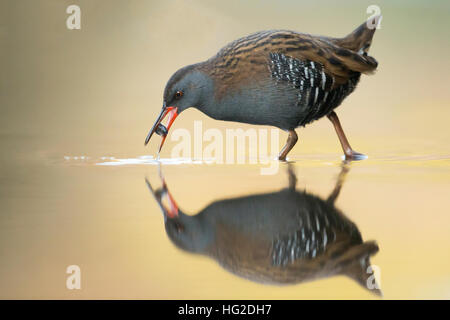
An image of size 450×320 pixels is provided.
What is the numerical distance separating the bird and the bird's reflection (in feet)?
4.63

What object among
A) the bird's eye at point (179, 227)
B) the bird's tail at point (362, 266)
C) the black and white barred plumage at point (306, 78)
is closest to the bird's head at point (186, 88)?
the black and white barred plumage at point (306, 78)

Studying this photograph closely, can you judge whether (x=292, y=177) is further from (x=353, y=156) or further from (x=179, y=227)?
(x=179, y=227)

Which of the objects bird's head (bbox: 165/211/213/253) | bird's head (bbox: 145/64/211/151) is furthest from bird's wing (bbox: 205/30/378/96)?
bird's head (bbox: 165/211/213/253)

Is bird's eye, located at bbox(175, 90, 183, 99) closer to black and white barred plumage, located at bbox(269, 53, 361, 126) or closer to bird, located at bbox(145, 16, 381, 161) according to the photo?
bird, located at bbox(145, 16, 381, 161)

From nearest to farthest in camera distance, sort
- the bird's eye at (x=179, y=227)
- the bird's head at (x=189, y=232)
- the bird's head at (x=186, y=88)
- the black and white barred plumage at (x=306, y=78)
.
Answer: the bird's head at (x=189, y=232)
the bird's eye at (x=179, y=227)
the black and white barred plumage at (x=306, y=78)
the bird's head at (x=186, y=88)

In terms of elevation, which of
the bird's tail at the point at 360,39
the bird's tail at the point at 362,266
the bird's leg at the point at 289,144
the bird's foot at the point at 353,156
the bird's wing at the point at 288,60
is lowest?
the bird's tail at the point at 362,266

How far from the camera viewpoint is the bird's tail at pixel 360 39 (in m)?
4.59

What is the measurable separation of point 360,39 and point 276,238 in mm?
2864

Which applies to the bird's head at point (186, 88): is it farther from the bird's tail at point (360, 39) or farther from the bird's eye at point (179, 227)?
the bird's eye at point (179, 227)

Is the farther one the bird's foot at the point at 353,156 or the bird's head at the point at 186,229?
the bird's foot at the point at 353,156

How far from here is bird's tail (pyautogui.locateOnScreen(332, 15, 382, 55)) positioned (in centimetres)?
459

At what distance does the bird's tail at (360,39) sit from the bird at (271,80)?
5.8 inches

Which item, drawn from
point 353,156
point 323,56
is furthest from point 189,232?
point 353,156

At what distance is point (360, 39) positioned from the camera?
461 cm
